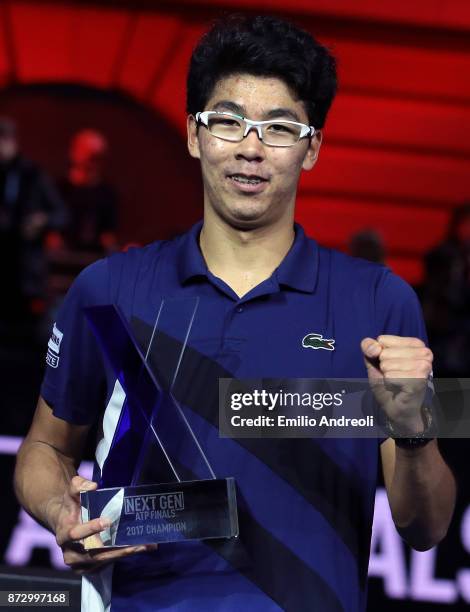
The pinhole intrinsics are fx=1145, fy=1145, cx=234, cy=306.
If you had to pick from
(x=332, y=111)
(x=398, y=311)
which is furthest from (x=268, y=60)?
(x=332, y=111)

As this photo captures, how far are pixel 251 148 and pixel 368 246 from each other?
3.35 metres

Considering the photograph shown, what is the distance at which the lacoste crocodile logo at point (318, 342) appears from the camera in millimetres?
1885

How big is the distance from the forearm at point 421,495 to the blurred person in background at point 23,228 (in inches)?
137

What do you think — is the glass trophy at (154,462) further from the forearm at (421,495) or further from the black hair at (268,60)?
the black hair at (268,60)

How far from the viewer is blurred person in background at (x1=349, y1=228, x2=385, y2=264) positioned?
5.13m

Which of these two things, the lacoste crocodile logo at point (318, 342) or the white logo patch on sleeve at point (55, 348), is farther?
the white logo patch on sleeve at point (55, 348)

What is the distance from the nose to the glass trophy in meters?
0.26

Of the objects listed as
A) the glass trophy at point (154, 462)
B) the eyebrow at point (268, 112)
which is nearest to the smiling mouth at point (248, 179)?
the eyebrow at point (268, 112)

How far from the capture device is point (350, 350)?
1.89 m

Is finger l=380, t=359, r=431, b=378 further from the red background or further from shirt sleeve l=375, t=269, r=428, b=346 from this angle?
the red background

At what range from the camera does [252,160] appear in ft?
6.22

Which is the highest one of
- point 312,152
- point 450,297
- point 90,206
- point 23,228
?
point 90,206

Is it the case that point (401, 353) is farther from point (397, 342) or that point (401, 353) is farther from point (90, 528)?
point (90, 528)

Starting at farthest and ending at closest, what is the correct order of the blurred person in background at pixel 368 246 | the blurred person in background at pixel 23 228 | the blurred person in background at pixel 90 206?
the blurred person in background at pixel 90 206 < the blurred person in background at pixel 23 228 < the blurred person in background at pixel 368 246
